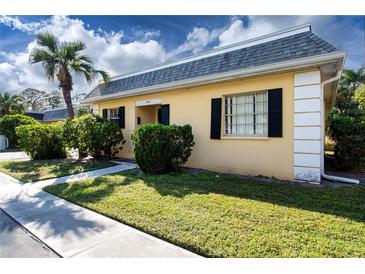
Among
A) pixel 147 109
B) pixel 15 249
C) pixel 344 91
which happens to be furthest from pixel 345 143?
pixel 344 91

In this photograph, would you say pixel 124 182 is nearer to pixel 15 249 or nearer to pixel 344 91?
pixel 15 249

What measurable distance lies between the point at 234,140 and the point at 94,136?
6082 mm

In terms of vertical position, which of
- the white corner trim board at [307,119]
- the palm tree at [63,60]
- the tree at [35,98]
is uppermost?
the tree at [35,98]

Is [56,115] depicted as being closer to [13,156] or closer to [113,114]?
[13,156]

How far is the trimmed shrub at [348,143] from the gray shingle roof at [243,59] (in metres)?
3.27

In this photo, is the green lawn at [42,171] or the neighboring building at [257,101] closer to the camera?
the neighboring building at [257,101]

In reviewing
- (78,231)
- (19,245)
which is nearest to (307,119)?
(78,231)

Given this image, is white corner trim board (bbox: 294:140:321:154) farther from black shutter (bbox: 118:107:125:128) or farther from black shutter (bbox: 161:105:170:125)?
black shutter (bbox: 118:107:125:128)

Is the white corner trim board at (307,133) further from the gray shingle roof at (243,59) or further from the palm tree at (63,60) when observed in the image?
the palm tree at (63,60)

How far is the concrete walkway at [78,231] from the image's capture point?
2877 millimetres

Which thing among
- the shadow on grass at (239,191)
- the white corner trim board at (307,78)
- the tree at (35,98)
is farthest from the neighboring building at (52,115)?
the white corner trim board at (307,78)

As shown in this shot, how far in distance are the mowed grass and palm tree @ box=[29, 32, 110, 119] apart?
26.4ft

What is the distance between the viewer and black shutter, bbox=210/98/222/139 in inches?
294
